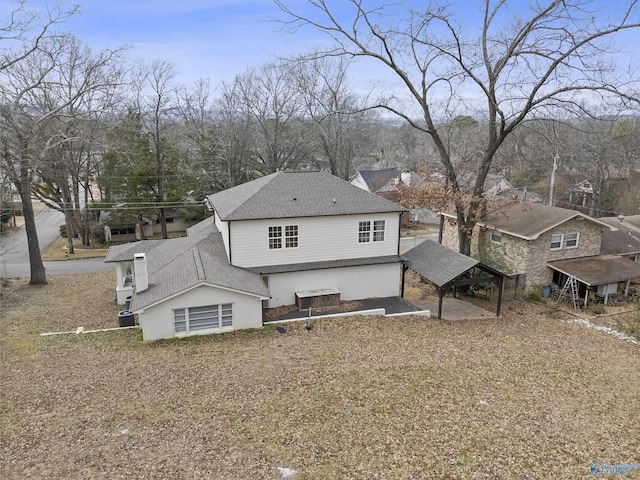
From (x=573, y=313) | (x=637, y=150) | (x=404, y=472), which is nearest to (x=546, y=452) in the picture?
(x=404, y=472)

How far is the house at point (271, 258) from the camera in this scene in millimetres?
16172

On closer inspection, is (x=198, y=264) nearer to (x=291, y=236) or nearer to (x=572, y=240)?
(x=291, y=236)

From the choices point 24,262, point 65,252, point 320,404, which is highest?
point 320,404

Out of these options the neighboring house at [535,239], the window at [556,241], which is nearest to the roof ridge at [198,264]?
the neighboring house at [535,239]

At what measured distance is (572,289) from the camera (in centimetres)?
2362

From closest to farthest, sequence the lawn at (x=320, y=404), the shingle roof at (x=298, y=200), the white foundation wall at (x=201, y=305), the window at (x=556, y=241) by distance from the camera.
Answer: the lawn at (x=320, y=404) < the white foundation wall at (x=201, y=305) < the shingle roof at (x=298, y=200) < the window at (x=556, y=241)

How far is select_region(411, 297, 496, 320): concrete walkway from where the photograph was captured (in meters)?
20.1

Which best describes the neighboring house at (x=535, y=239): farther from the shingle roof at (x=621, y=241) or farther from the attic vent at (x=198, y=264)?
the attic vent at (x=198, y=264)

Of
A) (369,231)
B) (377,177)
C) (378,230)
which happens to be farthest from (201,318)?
(377,177)

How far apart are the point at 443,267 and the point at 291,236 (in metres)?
6.91

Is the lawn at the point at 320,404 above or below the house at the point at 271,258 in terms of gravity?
below

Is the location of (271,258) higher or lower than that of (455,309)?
higher

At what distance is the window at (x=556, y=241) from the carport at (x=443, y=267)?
20.7 ft

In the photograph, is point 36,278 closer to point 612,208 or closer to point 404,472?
point 404,472
